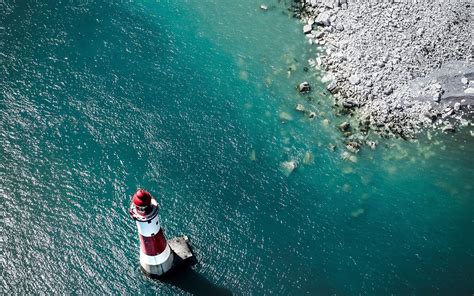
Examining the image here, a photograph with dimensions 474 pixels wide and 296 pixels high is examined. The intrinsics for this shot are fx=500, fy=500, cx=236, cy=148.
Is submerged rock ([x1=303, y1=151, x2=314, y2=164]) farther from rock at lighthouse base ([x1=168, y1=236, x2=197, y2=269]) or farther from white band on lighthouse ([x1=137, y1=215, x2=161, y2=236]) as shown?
white band on lighthouse ([x1=137, y1=215, x2=161, y2=236])

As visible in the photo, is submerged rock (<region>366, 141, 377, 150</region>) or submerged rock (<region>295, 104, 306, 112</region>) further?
submerged rock (<region>295, 104, 306, 112</region>)

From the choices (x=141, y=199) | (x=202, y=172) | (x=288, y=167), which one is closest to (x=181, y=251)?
(x=202, y=172)

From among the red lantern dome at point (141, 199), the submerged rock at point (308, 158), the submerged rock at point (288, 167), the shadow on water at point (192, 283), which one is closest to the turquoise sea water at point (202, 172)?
the shadow on water at point (192, 283)

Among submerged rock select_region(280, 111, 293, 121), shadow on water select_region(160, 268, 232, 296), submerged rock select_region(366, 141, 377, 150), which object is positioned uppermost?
submerged rock select_region(366, 141, 377, 150)

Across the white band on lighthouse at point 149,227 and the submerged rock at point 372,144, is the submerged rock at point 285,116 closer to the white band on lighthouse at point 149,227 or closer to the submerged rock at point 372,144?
the submerged rock at point 372,144

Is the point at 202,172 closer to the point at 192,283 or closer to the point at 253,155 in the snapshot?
the point at 253,155

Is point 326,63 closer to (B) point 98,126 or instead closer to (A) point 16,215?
(B) point 98,126

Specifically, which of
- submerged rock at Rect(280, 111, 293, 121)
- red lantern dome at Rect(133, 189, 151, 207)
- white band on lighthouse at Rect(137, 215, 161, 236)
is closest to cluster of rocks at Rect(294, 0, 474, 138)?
submerged rock at Rect(280, 111, 293, 121)
